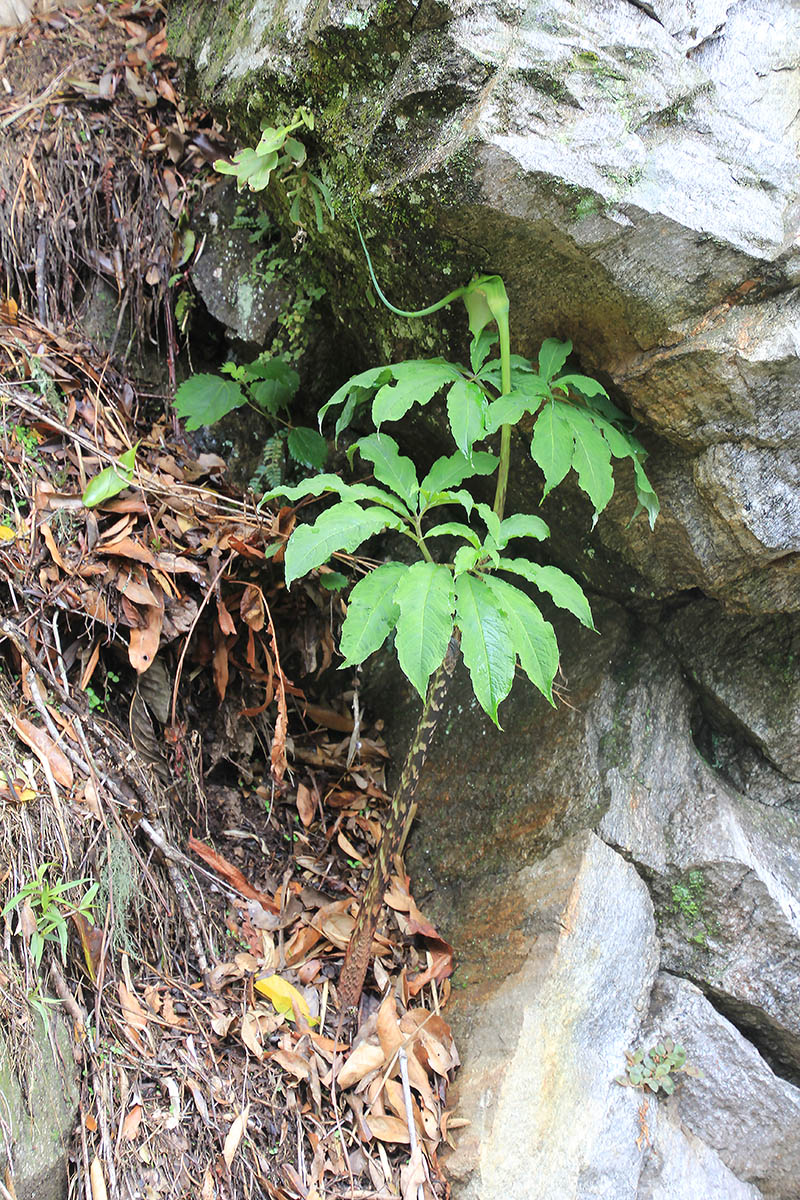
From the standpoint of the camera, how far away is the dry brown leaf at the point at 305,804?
2.51 m

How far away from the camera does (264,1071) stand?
1955 mm

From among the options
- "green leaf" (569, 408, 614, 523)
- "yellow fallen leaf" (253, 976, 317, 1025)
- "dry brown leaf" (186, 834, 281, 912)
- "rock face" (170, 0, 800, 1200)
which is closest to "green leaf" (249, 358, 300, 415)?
"rock face" (170, 0, 800, 1200)

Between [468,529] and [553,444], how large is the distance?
0.94 feet

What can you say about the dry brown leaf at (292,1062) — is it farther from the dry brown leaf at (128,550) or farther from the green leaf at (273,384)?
the green leaf at (273,384)

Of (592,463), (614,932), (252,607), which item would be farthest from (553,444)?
(614,932)

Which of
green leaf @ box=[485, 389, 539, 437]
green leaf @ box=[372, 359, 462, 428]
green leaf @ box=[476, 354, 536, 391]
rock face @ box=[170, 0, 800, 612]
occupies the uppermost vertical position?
rock face @ box=[170, 0, 800, 612]

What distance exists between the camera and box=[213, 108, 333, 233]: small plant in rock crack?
1.94m

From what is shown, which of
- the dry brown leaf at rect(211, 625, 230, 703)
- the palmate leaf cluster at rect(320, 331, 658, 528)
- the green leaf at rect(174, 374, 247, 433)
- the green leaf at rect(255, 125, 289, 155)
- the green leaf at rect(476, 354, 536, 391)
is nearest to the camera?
the palmate leaf cluster at rect(320, 331, 658, 528)

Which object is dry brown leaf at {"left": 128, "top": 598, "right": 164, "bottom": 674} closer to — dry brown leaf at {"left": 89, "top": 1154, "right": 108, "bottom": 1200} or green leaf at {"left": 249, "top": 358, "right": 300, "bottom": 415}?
green leaf at {"left": 249, "top": 358, "right": 300, "bottom": 415}

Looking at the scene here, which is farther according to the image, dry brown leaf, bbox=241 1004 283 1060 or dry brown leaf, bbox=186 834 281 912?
dry brown leaf, bbox=186 834 281 912

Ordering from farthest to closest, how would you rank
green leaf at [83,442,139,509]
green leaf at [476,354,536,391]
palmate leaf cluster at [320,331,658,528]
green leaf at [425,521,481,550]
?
green leaf at [83,442,139,509] < green leaf at [476,354,536,391] < palmate leaf cluster at [320,331,658,528] < green leaf at [425,521,481,550]

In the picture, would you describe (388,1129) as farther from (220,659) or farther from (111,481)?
(111,481)

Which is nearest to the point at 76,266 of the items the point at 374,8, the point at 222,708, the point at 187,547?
the point at 187,547

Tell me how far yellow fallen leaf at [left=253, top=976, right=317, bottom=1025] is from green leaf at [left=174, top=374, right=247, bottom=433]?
5.00ft
